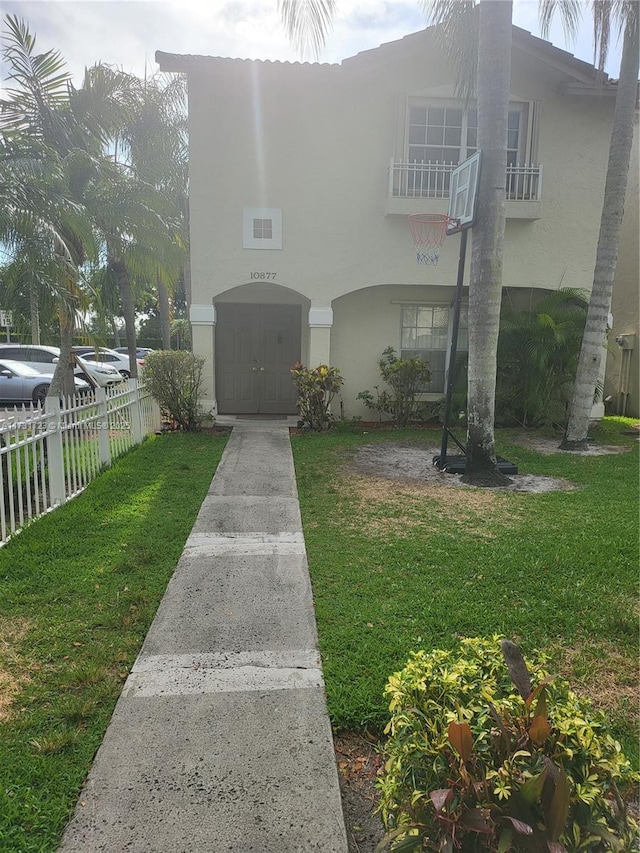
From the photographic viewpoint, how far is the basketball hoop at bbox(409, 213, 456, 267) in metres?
10.1

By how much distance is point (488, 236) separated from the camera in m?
6.70

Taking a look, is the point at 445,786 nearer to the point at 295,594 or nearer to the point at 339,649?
the point at 339,649

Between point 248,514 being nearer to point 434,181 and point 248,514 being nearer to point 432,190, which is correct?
point 432,190

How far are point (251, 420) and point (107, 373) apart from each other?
27.7 feet

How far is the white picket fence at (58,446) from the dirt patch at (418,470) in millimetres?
3363

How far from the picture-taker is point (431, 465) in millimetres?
7926

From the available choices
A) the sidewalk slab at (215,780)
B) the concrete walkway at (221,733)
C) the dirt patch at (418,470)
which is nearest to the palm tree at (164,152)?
the dirt patch at (418,470)

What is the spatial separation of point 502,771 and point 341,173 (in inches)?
407

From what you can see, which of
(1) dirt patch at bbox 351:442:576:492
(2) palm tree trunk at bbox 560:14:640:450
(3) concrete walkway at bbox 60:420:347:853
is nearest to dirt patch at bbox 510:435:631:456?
(2) palm tree trunk at bbox 560:14:640:450

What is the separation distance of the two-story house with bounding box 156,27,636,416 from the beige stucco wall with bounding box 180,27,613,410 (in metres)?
0.02

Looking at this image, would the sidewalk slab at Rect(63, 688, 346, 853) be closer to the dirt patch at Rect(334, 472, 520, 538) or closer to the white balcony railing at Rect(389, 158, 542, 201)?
the dirt patch at Rect(334, 472, 520, 538)

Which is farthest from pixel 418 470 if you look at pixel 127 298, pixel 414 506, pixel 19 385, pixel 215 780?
pixel 19 385

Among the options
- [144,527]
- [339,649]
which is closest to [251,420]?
[144,527]

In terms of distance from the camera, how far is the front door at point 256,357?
12180 mm
